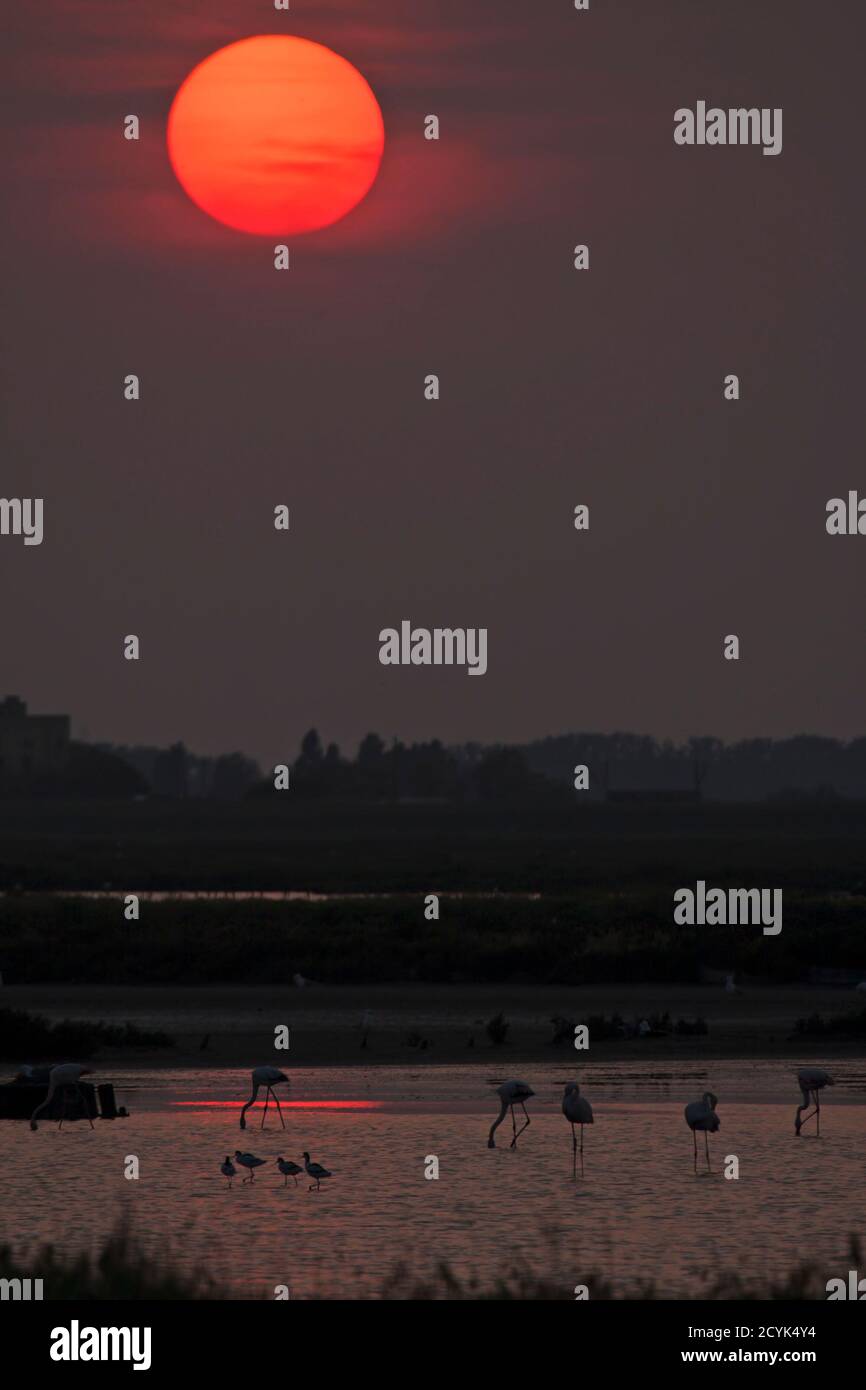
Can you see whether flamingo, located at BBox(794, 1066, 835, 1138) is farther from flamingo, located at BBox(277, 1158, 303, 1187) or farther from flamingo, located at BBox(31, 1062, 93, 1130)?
flamingo, located at BBox(31, 1062, 93, 1130)

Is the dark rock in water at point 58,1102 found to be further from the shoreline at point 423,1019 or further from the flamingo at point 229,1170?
the shoreline at point 423,1019

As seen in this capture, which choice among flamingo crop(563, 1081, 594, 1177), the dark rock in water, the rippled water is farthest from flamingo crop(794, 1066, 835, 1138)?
the dark rock in water

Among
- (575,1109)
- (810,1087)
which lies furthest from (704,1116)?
(810,1087)

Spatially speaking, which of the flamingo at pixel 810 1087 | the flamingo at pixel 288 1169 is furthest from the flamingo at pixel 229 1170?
the flamingo at pixel 810 1087

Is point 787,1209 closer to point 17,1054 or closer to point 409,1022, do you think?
point 17,1054
